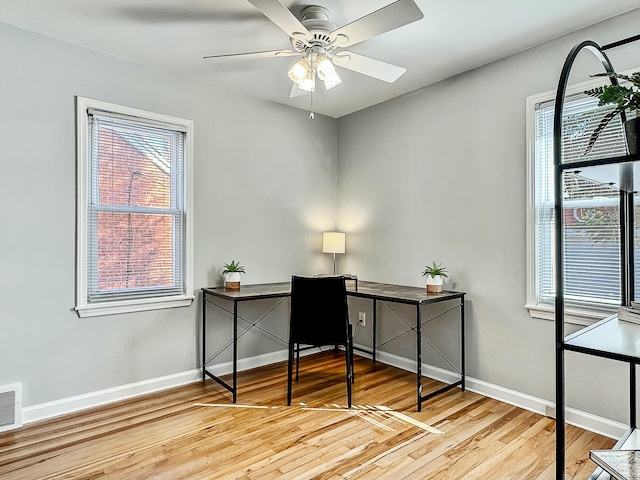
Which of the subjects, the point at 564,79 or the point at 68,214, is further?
the point at 68,214


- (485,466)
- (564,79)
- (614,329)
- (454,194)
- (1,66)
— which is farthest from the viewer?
(454,194)

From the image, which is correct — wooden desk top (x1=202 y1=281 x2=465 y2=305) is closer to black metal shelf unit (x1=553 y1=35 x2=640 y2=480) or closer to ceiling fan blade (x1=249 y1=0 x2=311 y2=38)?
black metal shelf unit (x1=553 y1=35 x2=640 y2=480)

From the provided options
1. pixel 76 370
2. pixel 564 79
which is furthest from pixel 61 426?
pixel 564 79

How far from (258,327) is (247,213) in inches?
42.1

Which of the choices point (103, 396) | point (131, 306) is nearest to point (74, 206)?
point (131, 306)

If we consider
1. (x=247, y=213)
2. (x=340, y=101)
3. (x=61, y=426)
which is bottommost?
(x=61, y=426)

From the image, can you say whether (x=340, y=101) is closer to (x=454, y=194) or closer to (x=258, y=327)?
(x=454, y=194)

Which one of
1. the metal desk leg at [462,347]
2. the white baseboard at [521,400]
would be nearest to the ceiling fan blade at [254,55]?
the metal desk leg at [462,347]

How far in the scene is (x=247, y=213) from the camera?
3756 mm

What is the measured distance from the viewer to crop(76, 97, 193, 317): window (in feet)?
9.57

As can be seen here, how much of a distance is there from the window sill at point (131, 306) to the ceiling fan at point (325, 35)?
1.84 metres

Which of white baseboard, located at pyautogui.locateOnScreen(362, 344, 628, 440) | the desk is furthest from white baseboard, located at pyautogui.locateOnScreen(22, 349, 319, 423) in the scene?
white baseboard, located at pyautogui.locateOnScreen(362, 344, 628, 440)

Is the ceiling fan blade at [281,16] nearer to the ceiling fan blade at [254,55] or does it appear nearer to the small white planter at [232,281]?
the ceiling fan blade at [254,55]

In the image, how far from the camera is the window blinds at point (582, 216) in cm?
249
